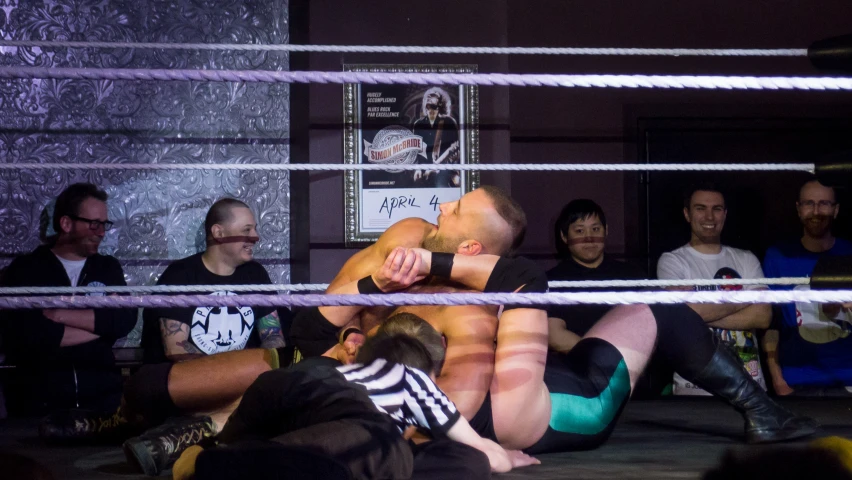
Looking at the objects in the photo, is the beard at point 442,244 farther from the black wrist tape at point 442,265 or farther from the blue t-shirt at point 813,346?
the blue t-shirt at point 813,346

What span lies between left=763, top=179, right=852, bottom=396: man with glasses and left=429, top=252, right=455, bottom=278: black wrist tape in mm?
1567

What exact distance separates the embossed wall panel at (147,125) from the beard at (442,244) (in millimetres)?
1246

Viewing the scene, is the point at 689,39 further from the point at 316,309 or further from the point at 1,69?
the point at 1,69

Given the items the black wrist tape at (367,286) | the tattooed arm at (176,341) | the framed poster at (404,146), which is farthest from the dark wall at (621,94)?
the black wrist tape at (367,286)

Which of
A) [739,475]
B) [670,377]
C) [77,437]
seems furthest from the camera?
[670,377]

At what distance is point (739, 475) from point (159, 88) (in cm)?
286

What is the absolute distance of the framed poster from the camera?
3105 mm

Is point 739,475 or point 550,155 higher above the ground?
point 550,155

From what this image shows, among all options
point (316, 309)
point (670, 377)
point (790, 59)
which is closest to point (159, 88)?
point (316, 309)

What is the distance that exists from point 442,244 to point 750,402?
31.6 inches

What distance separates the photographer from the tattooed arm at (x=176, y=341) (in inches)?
101

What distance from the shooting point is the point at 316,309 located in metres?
1.98

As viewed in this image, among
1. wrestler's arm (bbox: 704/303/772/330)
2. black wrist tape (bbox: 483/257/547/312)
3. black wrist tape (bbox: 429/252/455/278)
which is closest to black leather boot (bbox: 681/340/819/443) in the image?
black wrist tape (bbox: 483/257/547/312)

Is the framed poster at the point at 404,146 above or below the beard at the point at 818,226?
above
